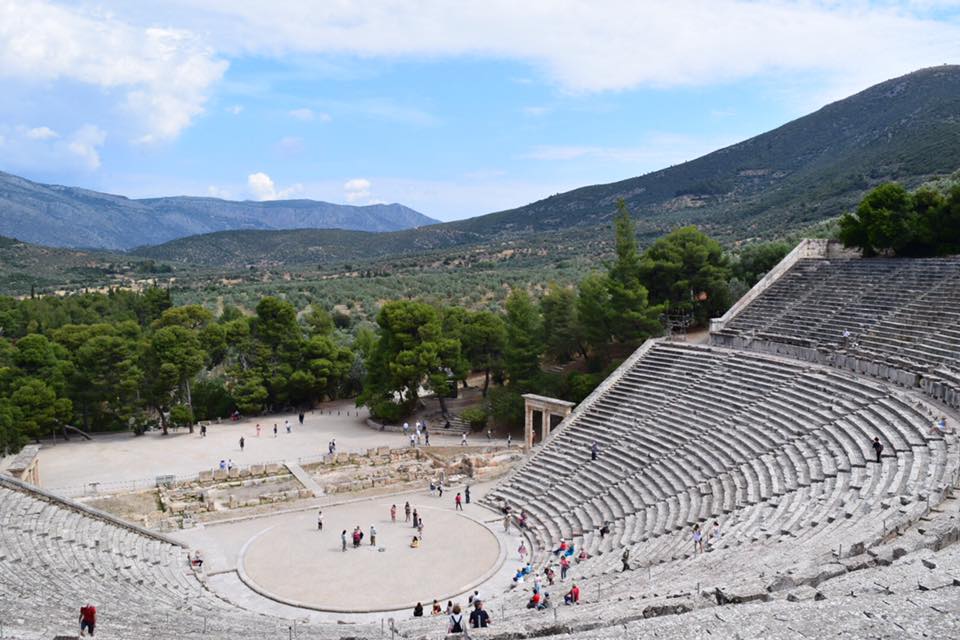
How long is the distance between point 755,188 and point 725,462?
3489 inches

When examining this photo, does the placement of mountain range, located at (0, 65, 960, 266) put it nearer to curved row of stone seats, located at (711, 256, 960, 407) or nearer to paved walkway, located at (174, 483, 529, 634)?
curved row of stone seats, located at (711, 256, 960, 407)

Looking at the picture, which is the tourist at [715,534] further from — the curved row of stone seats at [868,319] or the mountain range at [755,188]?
the mountain range at [755,188]

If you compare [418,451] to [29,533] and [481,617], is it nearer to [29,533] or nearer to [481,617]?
[29,533]

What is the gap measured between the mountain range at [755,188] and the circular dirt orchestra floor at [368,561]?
4926cm

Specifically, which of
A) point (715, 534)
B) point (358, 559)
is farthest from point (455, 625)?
point (358, 559)

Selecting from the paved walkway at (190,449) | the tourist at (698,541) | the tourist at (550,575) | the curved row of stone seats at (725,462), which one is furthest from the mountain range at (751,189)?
the tourist at (550,575)

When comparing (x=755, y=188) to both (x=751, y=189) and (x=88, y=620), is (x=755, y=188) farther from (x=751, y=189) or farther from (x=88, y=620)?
(x=88, y=620)

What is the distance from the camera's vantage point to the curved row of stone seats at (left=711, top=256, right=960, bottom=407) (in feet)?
75.7

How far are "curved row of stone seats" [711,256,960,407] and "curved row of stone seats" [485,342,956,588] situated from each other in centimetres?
137

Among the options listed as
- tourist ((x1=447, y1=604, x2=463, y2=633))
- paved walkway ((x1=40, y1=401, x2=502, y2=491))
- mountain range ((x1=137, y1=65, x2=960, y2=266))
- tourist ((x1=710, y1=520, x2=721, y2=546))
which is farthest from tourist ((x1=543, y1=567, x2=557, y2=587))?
mountain range ((x1=137, y1=65, x2=960, y2=266))

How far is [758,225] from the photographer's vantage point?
241ft

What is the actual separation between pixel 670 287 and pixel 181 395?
27572mm

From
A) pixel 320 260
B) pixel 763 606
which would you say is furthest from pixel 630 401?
pixel 320 260

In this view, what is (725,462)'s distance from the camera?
21.6 m
